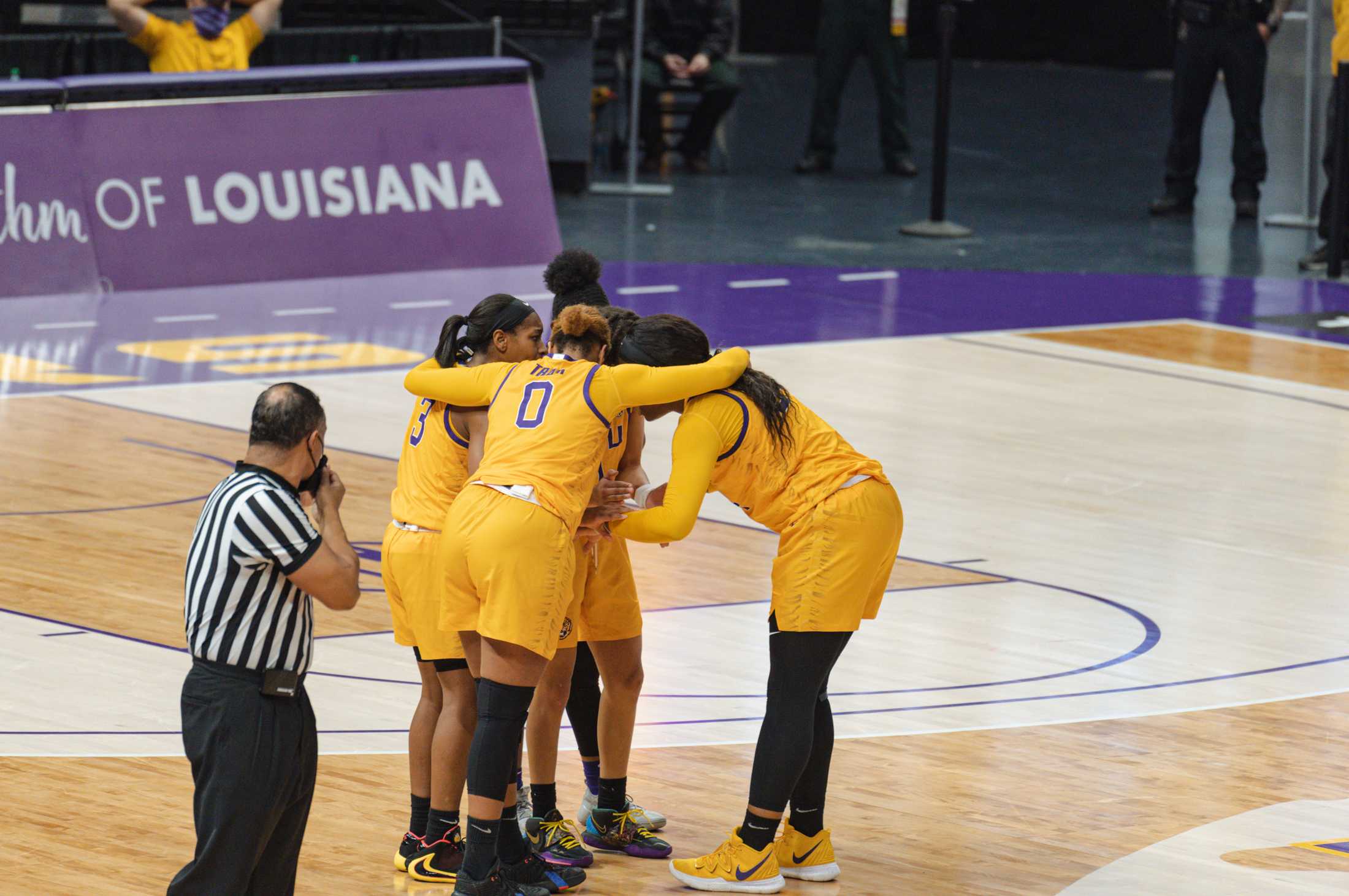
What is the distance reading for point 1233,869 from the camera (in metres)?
5.91

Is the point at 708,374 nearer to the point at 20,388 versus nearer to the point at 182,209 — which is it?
the point at 20,388

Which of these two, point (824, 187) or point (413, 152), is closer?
point (413, 152)

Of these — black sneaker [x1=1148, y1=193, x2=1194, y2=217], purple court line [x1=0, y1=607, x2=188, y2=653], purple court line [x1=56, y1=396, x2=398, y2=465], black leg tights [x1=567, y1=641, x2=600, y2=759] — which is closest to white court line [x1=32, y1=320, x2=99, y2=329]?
purple court line [x1=56, y1=396, x2=398, y2=465]

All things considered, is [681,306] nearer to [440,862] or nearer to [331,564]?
[440,862]

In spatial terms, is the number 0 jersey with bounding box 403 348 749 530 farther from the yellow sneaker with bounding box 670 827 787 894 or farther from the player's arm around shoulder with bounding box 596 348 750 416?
the yellow sneaker with bounding box 670 827 787 894

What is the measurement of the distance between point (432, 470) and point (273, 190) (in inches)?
366

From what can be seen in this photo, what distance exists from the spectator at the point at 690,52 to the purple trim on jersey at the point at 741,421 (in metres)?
14.8

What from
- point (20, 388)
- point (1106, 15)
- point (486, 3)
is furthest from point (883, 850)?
point (1106, 15)

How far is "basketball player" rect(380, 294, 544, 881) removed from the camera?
5.65 meters

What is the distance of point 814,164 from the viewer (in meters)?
21.8

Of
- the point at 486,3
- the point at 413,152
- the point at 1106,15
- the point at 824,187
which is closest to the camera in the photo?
the point at 413,152

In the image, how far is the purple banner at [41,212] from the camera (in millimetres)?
13555

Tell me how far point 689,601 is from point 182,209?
696cm

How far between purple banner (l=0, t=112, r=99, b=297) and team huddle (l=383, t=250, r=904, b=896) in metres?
8.48
